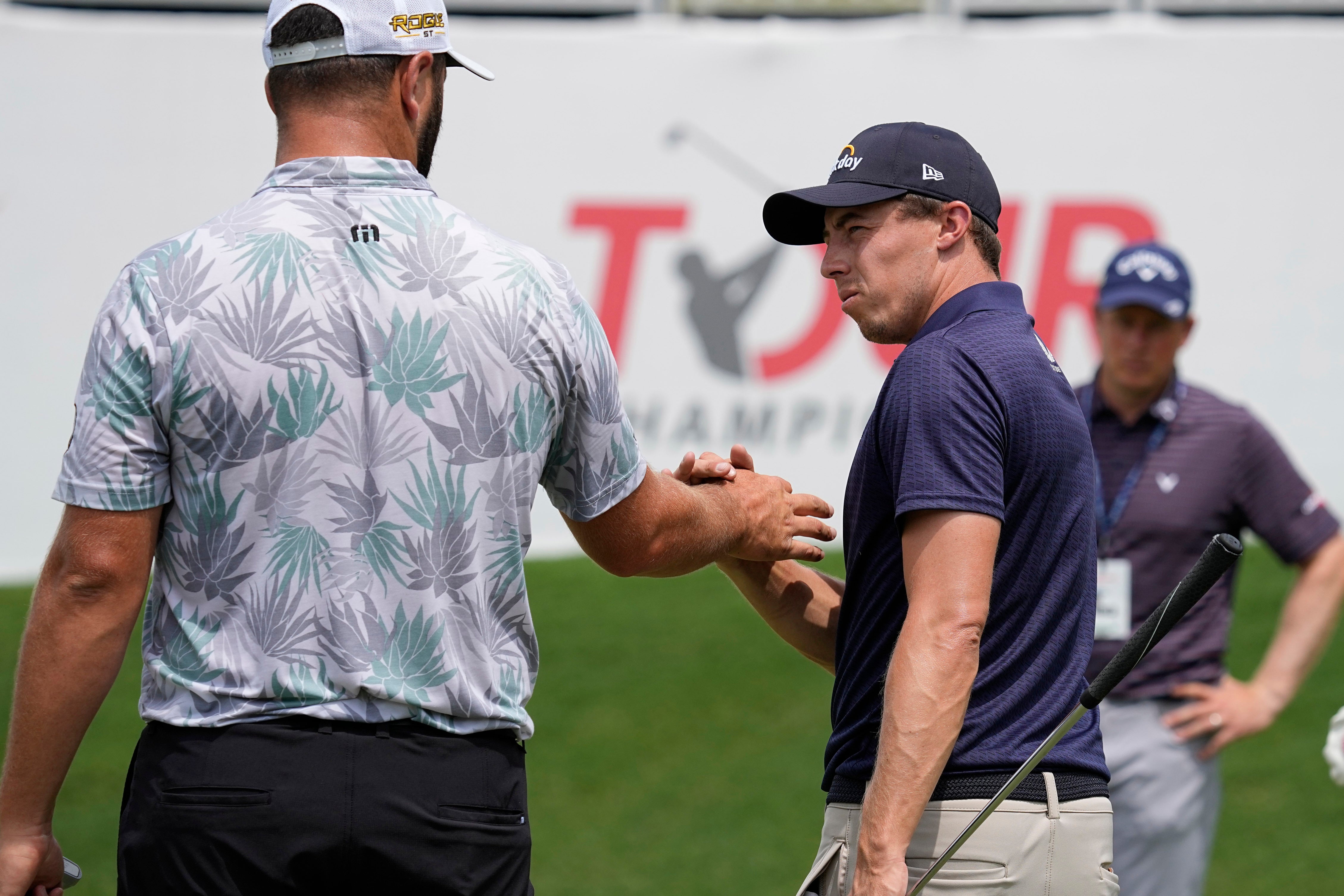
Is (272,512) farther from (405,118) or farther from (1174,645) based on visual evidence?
(1174,645)

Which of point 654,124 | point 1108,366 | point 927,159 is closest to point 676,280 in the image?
point 654,124

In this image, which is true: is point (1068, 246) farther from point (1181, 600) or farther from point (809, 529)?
point (1181, 600)

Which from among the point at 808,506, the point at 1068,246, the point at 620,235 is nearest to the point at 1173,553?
the point at 808,506

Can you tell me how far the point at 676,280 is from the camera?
31.9 feet

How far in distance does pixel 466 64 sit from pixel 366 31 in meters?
0.23

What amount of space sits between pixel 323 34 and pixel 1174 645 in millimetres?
3013

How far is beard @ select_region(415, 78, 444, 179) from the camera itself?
2.28 meters

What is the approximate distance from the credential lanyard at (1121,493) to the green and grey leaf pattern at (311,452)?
2530mm

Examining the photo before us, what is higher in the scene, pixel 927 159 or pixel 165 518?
pixel 927 159

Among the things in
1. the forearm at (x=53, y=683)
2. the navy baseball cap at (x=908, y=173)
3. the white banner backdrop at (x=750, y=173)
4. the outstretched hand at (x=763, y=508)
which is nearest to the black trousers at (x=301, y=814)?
the forearm at (x=53, y=683)

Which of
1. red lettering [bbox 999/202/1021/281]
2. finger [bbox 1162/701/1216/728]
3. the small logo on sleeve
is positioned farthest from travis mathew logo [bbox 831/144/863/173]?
red lettering [bbox 999/202/1021/281]

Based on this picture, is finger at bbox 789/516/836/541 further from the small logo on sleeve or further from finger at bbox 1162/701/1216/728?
finger at bbox 1162/701/1216/728

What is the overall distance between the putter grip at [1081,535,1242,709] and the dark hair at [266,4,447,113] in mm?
1431

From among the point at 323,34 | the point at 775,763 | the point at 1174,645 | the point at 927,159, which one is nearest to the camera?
the point at 323,34
